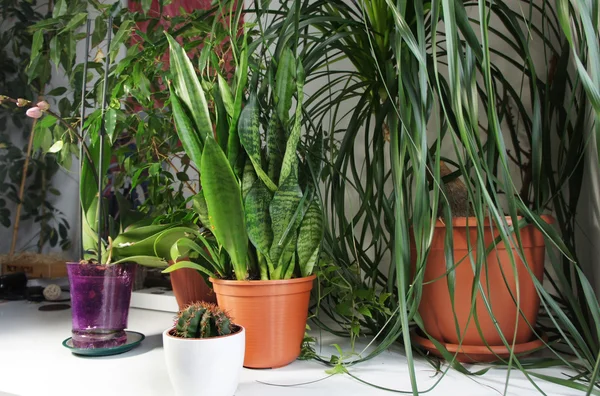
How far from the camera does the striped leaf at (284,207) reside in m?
0.74

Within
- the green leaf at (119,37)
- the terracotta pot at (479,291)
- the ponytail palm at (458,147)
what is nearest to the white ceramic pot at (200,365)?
the ponytail palm at (458,147)

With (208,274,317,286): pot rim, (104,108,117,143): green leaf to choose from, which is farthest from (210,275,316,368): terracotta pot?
(104,108,117,143): green leaf

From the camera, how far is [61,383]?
71 centimetres

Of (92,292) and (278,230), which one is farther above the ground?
(278,230)

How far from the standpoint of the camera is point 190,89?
753mm

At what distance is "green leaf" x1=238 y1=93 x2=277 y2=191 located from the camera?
729 millimetres

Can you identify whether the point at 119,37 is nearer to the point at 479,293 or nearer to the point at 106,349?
the point at 106,349

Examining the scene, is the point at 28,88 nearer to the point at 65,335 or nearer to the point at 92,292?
the point at 65,335

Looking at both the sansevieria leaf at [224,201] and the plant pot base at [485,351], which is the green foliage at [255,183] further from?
the plant pot base at [485,351]

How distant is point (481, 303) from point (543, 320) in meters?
0.31

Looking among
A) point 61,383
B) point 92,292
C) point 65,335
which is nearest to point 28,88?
point 65,335

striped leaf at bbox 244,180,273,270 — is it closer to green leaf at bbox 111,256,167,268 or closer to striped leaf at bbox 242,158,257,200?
striped leaf at bbox 242,158,257,200

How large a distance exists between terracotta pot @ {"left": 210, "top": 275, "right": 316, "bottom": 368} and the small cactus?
0.08 meters

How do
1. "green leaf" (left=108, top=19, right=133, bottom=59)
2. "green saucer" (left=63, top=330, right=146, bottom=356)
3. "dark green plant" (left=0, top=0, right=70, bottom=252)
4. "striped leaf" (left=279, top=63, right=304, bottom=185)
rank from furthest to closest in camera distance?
"dark green plant" (left=0, top=0, right=70, bottom=252) < "green leaf" (left=108, top=19, right=133, bottom=59) < "green saucer" (left=63, top=330, right=146, bottom=356) < "striped leaf" (left=279, top=63, right=304, bottom=185)
